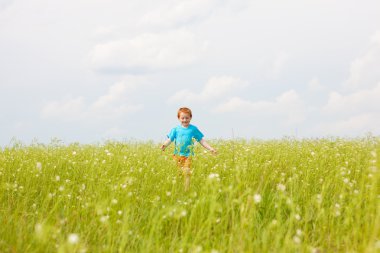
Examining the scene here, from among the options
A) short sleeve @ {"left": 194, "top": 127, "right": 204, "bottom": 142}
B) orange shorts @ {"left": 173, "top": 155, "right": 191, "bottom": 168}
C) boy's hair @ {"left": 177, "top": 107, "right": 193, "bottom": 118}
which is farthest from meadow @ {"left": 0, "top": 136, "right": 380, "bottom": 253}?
boy's hair @ {"left": 177, "top": 107, "right": 193, "bottom": 118}

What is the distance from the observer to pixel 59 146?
13.3 m

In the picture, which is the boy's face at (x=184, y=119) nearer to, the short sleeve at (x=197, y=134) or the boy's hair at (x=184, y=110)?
the boy's hair at (x=184, y=110)

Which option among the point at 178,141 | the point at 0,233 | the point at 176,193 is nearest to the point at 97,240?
the point at 0,233

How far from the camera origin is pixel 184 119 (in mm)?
8406

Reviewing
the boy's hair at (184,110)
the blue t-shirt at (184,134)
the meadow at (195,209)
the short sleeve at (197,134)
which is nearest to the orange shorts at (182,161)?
the meadow at (195,209)

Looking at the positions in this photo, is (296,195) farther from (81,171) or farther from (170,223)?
(81,171)

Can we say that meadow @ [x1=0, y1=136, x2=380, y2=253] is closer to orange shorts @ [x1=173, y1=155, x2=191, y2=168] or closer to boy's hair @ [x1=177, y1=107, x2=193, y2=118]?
orange shorts @ [x1=173, y1=155, x2=191, y2=168]

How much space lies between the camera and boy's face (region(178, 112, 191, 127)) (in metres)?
8.40

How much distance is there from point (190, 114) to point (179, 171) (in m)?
1.67

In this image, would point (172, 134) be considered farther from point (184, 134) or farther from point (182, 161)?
point (182, 161)

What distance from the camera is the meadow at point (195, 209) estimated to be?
380 cm

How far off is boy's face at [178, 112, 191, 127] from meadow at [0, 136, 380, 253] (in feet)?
2.71

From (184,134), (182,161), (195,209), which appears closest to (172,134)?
(184,134)

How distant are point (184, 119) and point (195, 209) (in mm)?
4561
